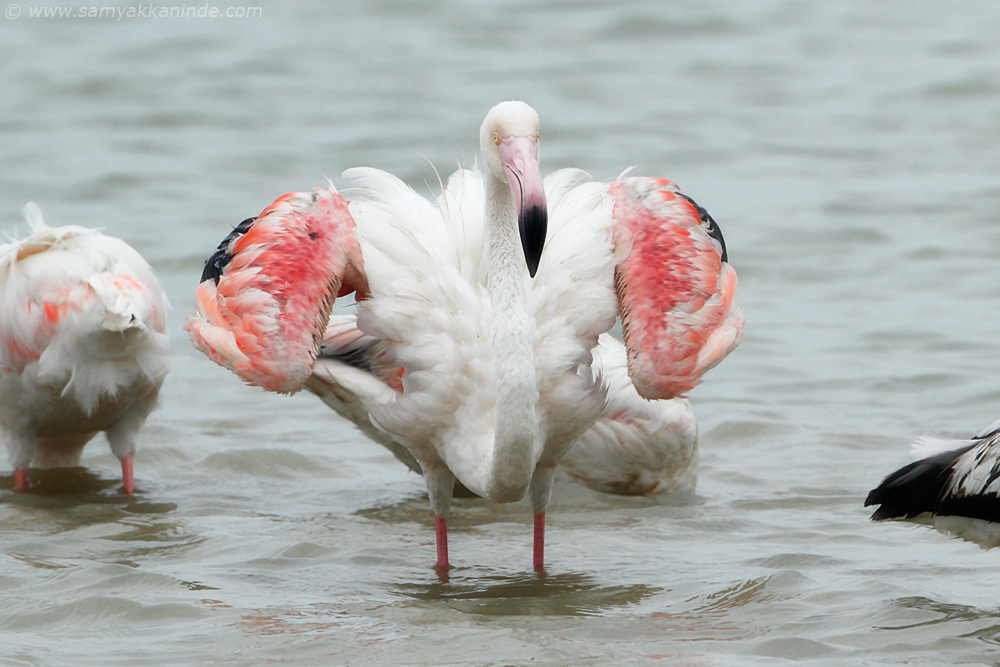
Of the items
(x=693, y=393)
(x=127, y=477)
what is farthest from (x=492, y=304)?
(x=693, y=393)

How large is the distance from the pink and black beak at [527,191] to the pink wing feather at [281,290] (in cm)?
85

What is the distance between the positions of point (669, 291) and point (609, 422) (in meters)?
1.65

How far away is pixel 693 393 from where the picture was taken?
902cm

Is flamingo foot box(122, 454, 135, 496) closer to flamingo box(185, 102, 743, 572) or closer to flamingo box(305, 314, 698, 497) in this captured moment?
flamingo box(305, 314, 698, 497)

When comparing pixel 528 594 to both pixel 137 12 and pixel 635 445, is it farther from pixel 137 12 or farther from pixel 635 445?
pixel 137 12

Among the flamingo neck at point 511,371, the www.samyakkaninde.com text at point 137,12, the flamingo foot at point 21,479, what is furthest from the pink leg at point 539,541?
the www.samyakkaninde.com text at point 137,12

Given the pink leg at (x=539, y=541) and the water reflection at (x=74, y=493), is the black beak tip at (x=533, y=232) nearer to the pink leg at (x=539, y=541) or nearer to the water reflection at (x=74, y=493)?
the pink leg at (x=539, y=541)

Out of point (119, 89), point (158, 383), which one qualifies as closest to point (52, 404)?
point (158, 383)

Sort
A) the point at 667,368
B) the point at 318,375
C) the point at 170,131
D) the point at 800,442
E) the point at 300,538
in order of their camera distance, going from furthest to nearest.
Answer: the point at 170,131 → the point at 800,442 → the point at 318,375 → the point at 300,538 → the point at 667,368

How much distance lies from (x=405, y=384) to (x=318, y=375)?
1501 mm

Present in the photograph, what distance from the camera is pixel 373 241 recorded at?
5.65 metres

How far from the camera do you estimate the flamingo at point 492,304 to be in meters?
5.24

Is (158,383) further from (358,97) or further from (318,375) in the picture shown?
(358,97)

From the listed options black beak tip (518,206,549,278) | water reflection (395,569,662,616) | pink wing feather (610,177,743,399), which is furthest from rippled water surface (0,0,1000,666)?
black beak tip (518,206,549,278)
